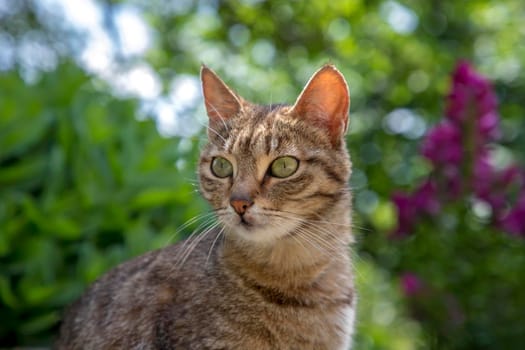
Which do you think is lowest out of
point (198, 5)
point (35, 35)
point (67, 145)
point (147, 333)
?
point (147, 333)

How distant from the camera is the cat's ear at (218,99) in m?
2.43

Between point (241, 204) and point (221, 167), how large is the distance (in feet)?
0.79

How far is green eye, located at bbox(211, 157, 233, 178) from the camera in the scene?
2281 mm

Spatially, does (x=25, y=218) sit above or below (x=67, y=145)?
below

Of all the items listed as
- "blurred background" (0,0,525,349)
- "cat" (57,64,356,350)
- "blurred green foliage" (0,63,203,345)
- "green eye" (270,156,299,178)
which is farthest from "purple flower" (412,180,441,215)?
"green eye" (270,156,299,178)

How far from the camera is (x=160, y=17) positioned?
5.53 m

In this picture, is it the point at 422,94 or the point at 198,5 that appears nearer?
the point at 422,94

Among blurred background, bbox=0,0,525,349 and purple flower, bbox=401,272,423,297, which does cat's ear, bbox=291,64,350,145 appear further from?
purple flower, bbox=401,272,423,297

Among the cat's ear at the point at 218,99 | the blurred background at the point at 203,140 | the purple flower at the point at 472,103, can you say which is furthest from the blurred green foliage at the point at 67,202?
the purple flower at the point at 472,103

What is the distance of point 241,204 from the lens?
6.89 feet

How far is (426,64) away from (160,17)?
2.05 meters

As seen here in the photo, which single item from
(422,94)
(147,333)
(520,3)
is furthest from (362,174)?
(147,333)

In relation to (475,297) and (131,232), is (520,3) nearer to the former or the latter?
(475,297)

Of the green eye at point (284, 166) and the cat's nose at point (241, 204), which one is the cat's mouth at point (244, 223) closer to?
the cat's nose at point (241, 204)
